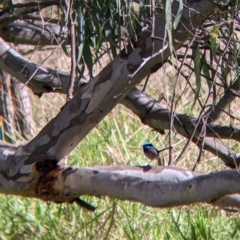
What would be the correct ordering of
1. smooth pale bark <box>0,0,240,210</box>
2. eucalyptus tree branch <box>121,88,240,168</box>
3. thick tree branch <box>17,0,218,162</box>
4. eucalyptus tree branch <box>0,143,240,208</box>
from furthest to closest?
eucalyptus tree branch <box>121,88,240,168</box> → thick tree branch <box>17,0,218,162</box> → smooth pale bark <box>0,0,240,210</box> → eucalyptus tree branch <box>0,143,240,208</box>

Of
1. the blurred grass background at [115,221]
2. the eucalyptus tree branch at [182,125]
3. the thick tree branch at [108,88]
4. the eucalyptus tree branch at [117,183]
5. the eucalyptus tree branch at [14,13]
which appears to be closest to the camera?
the eucalyptus tree branch at [117,183]

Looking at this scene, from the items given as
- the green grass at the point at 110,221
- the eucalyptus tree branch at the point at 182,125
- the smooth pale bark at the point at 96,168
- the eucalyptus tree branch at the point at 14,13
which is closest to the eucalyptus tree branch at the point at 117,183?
the smooth pale bark at the point at 96,168

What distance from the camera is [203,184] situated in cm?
211

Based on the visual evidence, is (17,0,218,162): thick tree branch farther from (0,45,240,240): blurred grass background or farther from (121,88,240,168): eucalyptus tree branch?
(121,88,240,168): eucalyptus tree branch

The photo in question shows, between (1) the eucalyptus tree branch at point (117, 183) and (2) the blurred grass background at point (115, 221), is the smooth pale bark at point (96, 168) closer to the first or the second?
(1) the eucalyptus tree branch at point (117, 183)

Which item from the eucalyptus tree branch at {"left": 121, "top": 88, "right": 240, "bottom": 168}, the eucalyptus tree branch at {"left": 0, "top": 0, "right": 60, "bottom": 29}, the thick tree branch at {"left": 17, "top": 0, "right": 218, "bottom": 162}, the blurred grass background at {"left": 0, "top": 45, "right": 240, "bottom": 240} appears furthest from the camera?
the eucalyptus tree branch at {"left": 0, "top": 0, "right": 60, "bottom": 29}

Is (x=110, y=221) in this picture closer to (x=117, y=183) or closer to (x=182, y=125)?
(x=182, y=125)

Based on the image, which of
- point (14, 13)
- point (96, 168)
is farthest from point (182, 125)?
point (14, 13)

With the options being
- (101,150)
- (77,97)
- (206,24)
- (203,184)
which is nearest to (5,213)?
(101,150)

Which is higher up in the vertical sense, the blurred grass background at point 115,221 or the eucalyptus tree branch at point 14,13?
the eucalyptus tree branch at point 14,13

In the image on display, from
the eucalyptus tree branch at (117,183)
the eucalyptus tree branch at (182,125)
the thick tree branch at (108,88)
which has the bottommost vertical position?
the eucalyptus tree branch at (117,183)

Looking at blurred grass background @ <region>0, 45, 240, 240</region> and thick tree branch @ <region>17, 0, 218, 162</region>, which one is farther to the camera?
blurred grass background @ <region>0, 45, 240, 240</region>

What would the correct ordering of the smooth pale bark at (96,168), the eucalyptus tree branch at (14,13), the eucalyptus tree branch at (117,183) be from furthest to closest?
the eucalyptus tree branch at (14,13) < the smooth pale bark at (96,168) < the eucalyptus tree branch at (117,183)

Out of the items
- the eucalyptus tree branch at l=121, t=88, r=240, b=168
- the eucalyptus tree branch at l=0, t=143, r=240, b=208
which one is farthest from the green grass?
the eucalyptus tree branch at l=0, t=143, r=240, b=208
